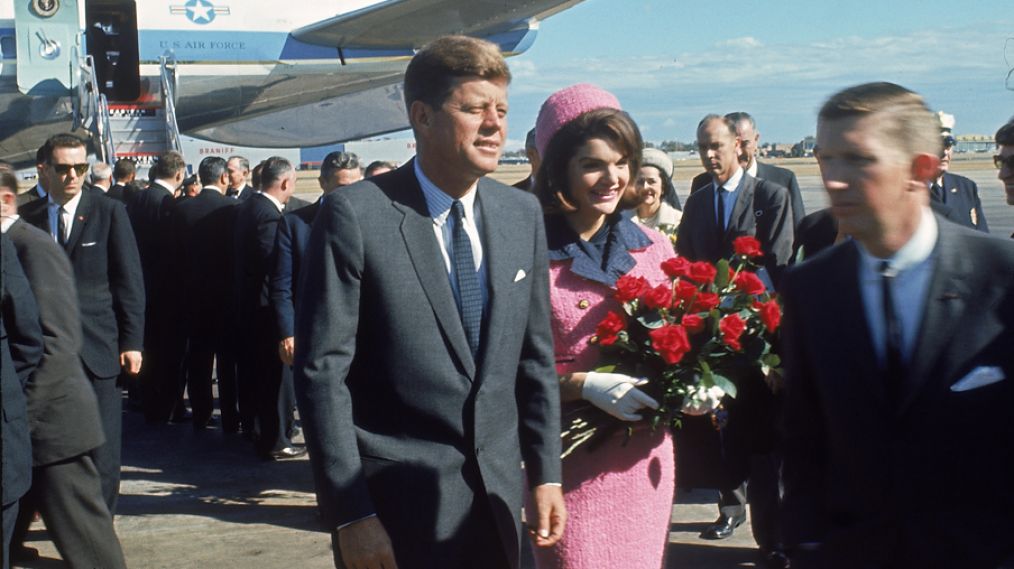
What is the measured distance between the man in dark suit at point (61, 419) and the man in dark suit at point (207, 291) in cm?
415

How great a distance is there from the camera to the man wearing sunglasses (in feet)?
16.2

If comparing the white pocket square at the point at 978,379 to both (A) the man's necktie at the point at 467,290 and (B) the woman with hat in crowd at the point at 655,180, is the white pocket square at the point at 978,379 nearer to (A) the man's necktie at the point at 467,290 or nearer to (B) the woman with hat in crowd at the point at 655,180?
(A) the man's necktie at the point at 467,290

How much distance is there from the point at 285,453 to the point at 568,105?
5.32 meters

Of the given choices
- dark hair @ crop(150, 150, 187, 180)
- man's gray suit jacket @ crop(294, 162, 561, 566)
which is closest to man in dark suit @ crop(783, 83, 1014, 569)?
man's gray suit jacket @ crop(294, 162, 561, 566)

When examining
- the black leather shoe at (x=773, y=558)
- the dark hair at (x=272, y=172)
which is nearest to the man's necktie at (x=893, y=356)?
the black leather shoe at (x=773, y=558)

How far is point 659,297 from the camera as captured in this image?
9.77 feet

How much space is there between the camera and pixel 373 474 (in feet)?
7.79

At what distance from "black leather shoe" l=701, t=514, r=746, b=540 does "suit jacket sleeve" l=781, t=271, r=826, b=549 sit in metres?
3.74

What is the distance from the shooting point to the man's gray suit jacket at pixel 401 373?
7.50 feet

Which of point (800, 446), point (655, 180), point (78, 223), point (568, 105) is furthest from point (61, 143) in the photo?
point (800, 446)

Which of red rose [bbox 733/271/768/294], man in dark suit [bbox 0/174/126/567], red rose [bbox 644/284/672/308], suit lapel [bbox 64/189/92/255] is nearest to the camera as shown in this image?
red rose [bbox 644/284/672/308]

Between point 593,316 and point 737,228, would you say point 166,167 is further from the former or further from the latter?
point 593,316

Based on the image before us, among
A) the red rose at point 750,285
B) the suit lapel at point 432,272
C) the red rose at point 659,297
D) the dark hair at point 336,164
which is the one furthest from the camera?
the dark hair at point 336,164

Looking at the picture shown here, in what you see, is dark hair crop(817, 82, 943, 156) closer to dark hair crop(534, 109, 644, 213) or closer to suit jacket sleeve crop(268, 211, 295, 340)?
dark hair crop(534, 109, 644, 213)
